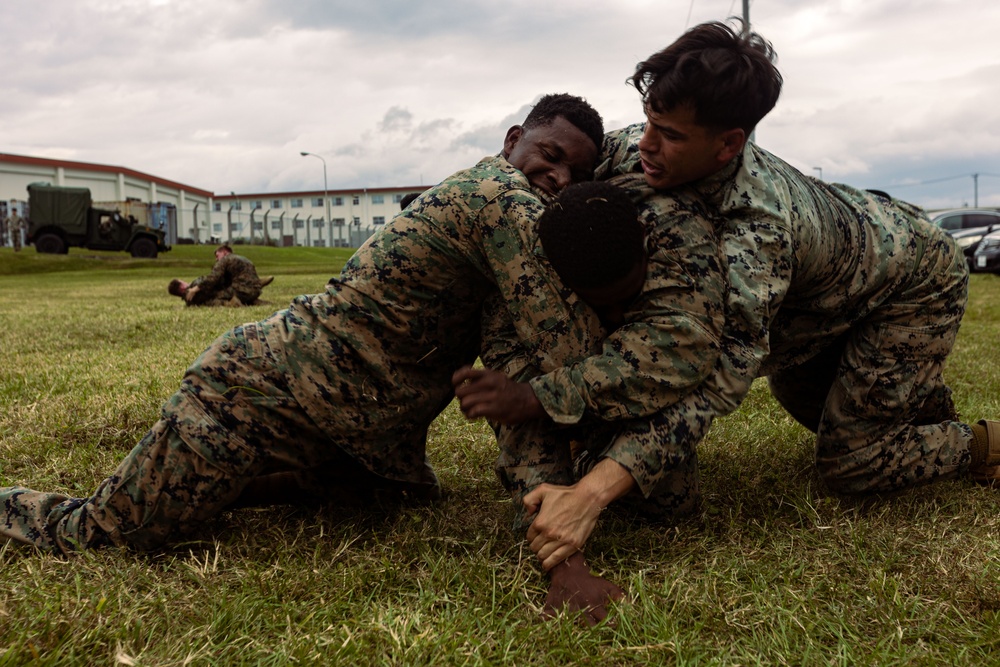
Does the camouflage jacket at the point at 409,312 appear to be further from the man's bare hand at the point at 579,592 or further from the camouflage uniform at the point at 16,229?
the camouflage uniform at the point at 16,229

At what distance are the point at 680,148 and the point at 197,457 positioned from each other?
5.54 feet

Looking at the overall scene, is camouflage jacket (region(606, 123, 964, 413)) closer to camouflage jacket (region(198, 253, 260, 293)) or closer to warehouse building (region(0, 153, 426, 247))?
camouflage jacket (region(198, 253, 260, 293))

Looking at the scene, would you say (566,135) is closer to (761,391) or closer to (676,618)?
(676,618)

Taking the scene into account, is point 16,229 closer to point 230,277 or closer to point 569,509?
point 230,277

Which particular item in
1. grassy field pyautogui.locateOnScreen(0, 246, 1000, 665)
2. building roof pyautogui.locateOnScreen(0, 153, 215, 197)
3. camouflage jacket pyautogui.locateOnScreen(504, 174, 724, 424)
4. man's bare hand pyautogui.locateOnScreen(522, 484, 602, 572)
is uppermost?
building roof pyautogui.locateOnScreen(0, 153, 215, 197)

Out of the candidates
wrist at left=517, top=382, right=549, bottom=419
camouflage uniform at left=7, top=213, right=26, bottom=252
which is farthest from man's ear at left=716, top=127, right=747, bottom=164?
camouflage uniform at left=7, top=213, right=26, bottom=252

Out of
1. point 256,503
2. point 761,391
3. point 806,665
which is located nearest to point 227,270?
point 761,391

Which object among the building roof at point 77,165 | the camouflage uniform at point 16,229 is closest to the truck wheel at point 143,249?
the camouflage uniform at point 16,229

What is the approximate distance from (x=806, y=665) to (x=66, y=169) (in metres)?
52.4

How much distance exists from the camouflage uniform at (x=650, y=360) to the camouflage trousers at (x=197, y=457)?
2.57ft

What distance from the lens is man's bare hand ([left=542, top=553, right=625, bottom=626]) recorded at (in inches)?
86.8

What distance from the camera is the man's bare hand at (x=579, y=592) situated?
221 cm

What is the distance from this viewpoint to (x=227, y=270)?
40.7 ft

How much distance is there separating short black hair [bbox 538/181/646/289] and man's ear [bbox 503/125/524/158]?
1.93ft
